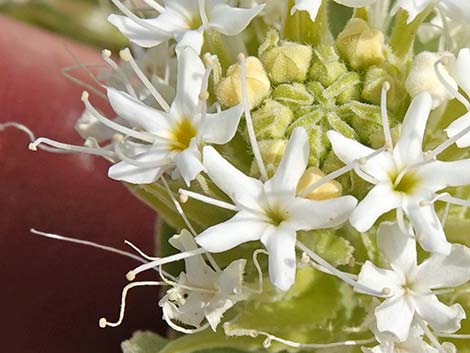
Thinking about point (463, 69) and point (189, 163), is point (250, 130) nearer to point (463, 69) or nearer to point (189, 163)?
point (189, 163)

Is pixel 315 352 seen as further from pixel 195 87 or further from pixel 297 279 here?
pixel 195 87

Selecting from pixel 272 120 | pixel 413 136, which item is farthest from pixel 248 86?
pixel 413 136

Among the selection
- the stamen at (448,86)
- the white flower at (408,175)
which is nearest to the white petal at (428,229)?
the white flower at (408,175)

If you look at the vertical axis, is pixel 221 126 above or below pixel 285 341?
above

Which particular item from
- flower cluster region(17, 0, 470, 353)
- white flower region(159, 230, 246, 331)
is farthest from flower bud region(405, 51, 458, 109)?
white flower region(159, 230, 246, 331)

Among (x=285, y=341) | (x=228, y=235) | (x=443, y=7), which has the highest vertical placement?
(x=443, y=7)
